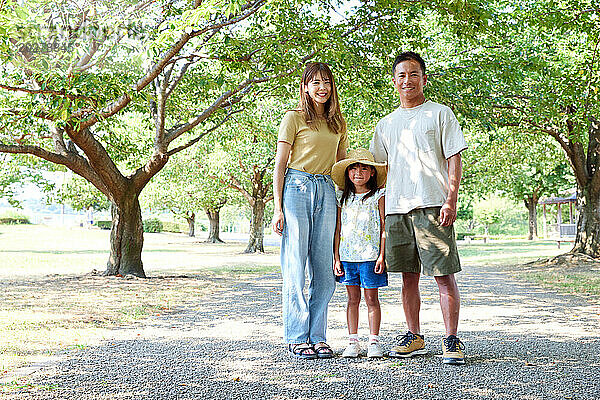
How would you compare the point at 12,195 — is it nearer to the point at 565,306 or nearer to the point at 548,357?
the point at 565,306

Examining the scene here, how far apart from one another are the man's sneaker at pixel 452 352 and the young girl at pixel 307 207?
871mm

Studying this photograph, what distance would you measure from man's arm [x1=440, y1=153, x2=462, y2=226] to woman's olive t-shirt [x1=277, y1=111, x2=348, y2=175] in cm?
91

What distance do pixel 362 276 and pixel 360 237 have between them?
290 millimetres

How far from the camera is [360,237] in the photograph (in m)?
4.44

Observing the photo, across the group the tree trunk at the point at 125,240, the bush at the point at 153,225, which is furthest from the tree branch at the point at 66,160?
the bush at the point at 153,225

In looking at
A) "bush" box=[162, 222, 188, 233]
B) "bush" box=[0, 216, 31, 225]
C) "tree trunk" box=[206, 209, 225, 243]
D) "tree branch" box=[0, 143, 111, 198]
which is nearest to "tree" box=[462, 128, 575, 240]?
"tree branch" box=[0, 143, 111, 198]

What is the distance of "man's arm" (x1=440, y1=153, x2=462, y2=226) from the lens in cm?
418

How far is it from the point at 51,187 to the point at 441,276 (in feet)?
72.9

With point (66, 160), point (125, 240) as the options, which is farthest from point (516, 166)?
point (66, 160)

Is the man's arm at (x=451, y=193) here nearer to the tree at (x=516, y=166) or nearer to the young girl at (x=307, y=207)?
the young girl at (x=307, y=207)

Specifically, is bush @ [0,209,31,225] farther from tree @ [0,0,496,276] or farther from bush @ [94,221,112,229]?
tree @ [0,0,496,276]

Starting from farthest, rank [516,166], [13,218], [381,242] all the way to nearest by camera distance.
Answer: [13,218]
[516,166]
[381,242]

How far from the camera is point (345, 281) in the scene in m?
4.47

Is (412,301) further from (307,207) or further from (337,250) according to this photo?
(307,207)
